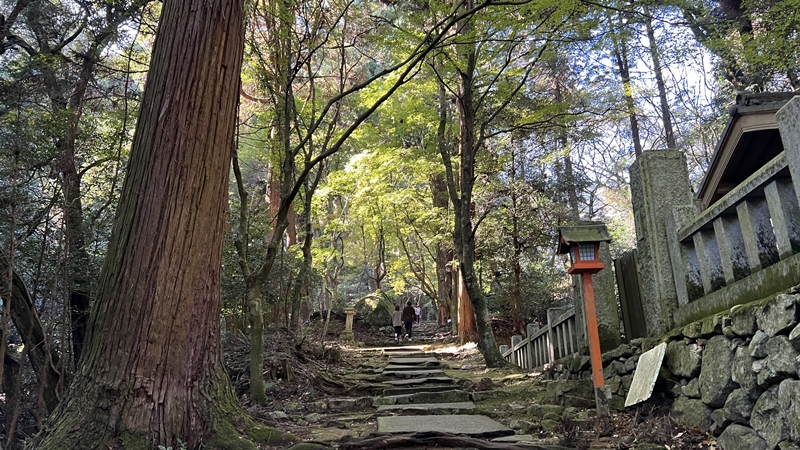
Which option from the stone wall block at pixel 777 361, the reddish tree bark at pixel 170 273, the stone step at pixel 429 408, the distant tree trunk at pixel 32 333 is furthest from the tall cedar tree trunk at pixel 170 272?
the stone wall block at pixel 777 361

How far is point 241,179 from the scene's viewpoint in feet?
19.7

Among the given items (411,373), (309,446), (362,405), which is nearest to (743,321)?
(309,446)

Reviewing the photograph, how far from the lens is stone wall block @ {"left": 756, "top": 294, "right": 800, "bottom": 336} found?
8.68 ft

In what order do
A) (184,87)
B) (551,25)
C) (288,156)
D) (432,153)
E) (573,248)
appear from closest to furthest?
(184,87), (573,248), (288,156), (551,25), (432,153)

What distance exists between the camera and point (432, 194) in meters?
15.7

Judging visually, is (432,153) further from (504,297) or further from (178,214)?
(178,214)

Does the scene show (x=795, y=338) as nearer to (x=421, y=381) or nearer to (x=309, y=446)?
(x=309, y=446)

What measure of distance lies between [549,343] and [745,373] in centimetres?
449

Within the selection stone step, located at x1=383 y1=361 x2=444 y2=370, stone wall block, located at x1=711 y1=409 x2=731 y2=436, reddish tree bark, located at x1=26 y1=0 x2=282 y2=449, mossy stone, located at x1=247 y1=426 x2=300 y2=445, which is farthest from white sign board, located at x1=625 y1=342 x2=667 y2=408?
stone step, located at x1=383 y1=361 x2=444 y2=370

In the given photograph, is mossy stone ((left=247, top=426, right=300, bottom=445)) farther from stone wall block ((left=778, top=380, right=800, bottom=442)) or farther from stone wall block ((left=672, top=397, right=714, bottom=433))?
stone wall block ((left=778, top=380, right=800, bottom=442))

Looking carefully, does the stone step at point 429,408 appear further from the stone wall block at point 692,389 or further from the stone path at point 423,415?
the stone wall block at point 692,389

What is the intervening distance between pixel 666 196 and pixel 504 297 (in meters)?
9.02

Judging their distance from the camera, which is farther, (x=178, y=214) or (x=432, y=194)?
(x=432, y=194)

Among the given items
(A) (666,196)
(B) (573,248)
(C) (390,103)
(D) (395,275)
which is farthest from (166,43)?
(D) (395,275)
